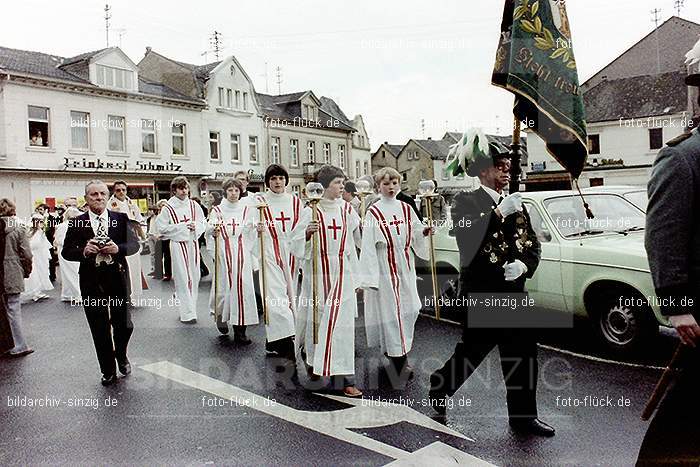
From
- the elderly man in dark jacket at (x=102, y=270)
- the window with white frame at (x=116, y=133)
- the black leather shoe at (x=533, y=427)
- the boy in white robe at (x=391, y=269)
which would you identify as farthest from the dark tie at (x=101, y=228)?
the window with white frame at (x=116, y=133)

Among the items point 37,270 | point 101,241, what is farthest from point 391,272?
point 37,270

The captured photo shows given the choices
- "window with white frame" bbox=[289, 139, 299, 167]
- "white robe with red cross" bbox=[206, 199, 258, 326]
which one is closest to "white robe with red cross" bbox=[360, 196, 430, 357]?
"white robe with red cross" bbox=[206, 199, 258, 326]

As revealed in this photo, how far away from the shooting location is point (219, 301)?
8.23m

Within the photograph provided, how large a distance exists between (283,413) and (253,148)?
38211 mm

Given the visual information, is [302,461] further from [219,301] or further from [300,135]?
[300,135]

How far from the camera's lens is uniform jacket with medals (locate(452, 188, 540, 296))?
4.39m

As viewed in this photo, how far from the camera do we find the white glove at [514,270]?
4277 millimetres

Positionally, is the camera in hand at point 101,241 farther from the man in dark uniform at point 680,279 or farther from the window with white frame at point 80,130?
the window with white frame at point 80,130

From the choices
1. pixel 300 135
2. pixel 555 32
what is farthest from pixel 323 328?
pixel 300 135

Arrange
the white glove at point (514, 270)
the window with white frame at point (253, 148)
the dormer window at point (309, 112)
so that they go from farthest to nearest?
the dormer window at point (309, 112)
the window with white frame at point (253, 148)
the white glove at point (514, 270)

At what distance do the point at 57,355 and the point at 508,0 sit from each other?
6.13 metres

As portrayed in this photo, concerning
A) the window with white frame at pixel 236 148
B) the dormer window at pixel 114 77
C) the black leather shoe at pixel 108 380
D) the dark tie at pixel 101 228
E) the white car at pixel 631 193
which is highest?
the dormer window at pixel 114 77

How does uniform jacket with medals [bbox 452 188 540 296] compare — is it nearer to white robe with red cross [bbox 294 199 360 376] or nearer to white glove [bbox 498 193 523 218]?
white glove [bbox 498 193 523 218]

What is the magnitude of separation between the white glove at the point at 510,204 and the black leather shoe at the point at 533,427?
58.6 inches
